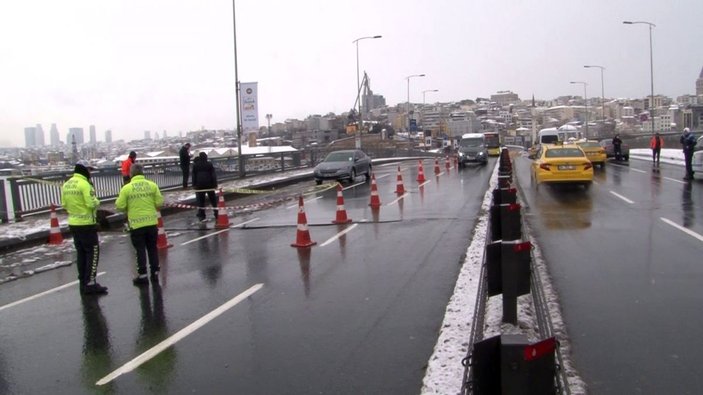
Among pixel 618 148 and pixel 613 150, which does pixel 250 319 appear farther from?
pixel 613 150

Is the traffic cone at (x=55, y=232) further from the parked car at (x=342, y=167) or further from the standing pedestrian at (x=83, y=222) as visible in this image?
the parked car at (x=342, y=167)

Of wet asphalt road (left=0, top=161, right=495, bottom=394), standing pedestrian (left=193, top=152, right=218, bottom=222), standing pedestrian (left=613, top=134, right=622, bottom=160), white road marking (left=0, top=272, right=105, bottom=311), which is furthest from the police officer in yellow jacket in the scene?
standing pedestrian (left=613, top=134, right=622, bottom=160)

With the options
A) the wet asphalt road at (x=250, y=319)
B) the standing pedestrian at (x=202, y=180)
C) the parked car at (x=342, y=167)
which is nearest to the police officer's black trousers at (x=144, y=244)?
the wet asphalt road at (x=250, y=319)

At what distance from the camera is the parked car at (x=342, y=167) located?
25.5 meters

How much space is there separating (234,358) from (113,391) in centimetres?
102

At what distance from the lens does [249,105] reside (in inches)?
1124

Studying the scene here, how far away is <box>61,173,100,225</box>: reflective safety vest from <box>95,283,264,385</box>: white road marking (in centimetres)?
230

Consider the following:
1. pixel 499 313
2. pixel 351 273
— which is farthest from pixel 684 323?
pixel 351 273

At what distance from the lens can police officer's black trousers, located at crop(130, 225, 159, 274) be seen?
8281mm

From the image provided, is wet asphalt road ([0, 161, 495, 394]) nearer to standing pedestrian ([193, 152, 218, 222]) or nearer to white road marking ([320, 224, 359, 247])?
white road marking ([320, 224, 359, 247])

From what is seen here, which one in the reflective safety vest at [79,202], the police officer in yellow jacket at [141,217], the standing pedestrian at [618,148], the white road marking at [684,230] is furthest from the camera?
the standing pedestrian at [618,148]

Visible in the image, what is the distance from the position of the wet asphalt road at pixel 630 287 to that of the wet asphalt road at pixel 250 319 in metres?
1.43

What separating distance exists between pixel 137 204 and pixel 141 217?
19 centimetres

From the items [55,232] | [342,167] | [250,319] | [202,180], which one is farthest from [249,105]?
[250,319]
